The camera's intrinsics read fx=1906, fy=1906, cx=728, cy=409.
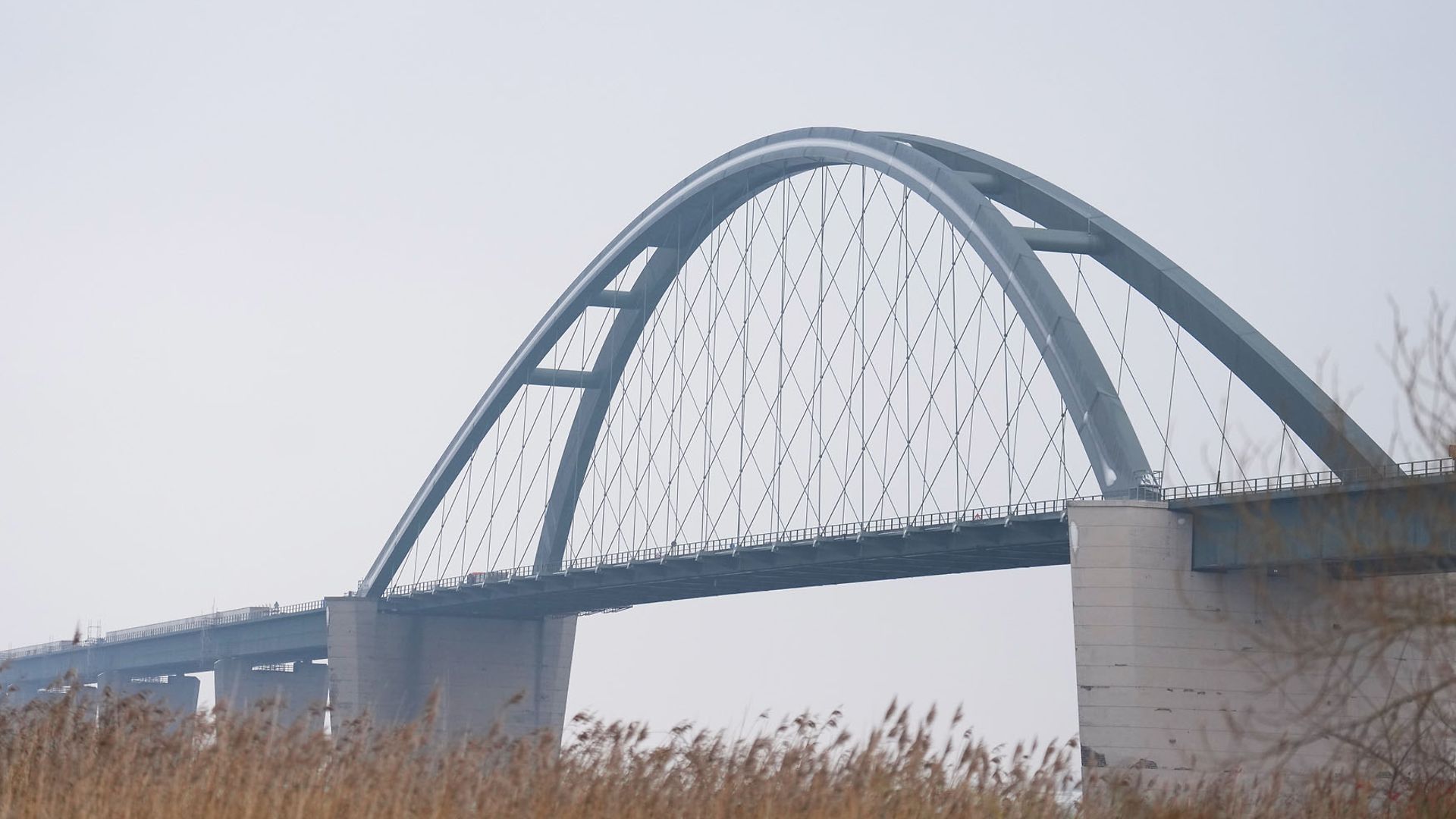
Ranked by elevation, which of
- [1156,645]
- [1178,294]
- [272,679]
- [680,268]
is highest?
[680,268]

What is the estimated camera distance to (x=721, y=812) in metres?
12.3

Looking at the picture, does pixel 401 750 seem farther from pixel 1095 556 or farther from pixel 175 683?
pixel 175 683

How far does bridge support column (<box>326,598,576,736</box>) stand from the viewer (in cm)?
9394

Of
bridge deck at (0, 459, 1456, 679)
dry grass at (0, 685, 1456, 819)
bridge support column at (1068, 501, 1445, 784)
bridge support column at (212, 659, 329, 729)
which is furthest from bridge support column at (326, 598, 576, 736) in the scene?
dry grass at (0, 685, 1456, 819)

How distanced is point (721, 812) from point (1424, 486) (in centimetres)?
531

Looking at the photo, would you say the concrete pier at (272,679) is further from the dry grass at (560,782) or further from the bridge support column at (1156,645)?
the dry grass at (560,782)

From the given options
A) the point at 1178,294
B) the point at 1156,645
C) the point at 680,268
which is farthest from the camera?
the point at 680,268

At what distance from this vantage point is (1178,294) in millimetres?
52250

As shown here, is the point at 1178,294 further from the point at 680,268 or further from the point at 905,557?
the point at 680,268

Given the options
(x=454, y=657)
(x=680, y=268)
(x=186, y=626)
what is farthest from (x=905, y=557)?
(x=186, y=626)

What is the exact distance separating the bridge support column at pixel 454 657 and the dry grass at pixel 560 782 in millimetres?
80434

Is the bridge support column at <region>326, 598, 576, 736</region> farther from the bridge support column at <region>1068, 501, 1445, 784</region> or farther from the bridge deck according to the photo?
the bridge support column at <region>1068, 501, 1445, 784</region>

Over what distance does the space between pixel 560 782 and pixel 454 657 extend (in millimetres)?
83574

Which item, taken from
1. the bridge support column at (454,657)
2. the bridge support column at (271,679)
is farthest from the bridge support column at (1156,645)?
the bridge support column at (271,679)
